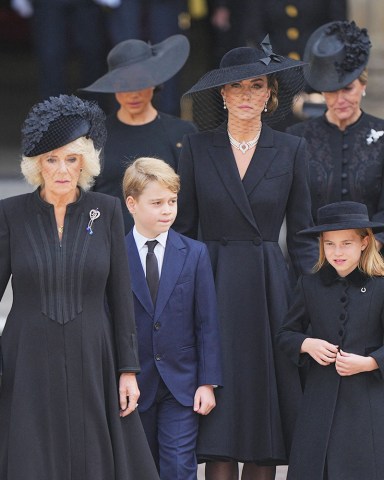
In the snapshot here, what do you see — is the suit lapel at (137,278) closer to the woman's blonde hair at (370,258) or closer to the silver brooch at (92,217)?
the silver brooch at (92,217)

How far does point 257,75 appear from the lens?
543cm

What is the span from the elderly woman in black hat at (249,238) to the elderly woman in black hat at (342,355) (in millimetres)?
224

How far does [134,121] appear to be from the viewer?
21.2ft

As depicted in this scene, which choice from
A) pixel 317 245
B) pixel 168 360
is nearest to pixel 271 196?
pixel 317 245

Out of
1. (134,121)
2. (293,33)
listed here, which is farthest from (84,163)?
(293,33)

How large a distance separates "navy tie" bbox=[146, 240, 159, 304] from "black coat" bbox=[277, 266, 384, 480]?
1.72 ft

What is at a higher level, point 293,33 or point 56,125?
point 293,33

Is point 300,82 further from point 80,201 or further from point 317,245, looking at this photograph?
point 80,201

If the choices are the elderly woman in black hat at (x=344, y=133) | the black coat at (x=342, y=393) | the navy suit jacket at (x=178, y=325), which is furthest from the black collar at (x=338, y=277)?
the elderly woman in black hat at (x=344, y=133)

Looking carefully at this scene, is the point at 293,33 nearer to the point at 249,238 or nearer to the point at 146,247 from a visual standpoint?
the point at 249,238

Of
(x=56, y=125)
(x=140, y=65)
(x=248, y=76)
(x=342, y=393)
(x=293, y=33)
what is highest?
(x=293, y=33)

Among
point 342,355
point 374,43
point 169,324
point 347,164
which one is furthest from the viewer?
point 374,43

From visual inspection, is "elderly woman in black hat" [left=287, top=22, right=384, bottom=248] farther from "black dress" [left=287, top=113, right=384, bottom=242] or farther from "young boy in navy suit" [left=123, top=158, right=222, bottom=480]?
"young boy in navy suit" [left=123, top=158, right=222, bottom=480]

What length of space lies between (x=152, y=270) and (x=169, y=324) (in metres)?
0.21
